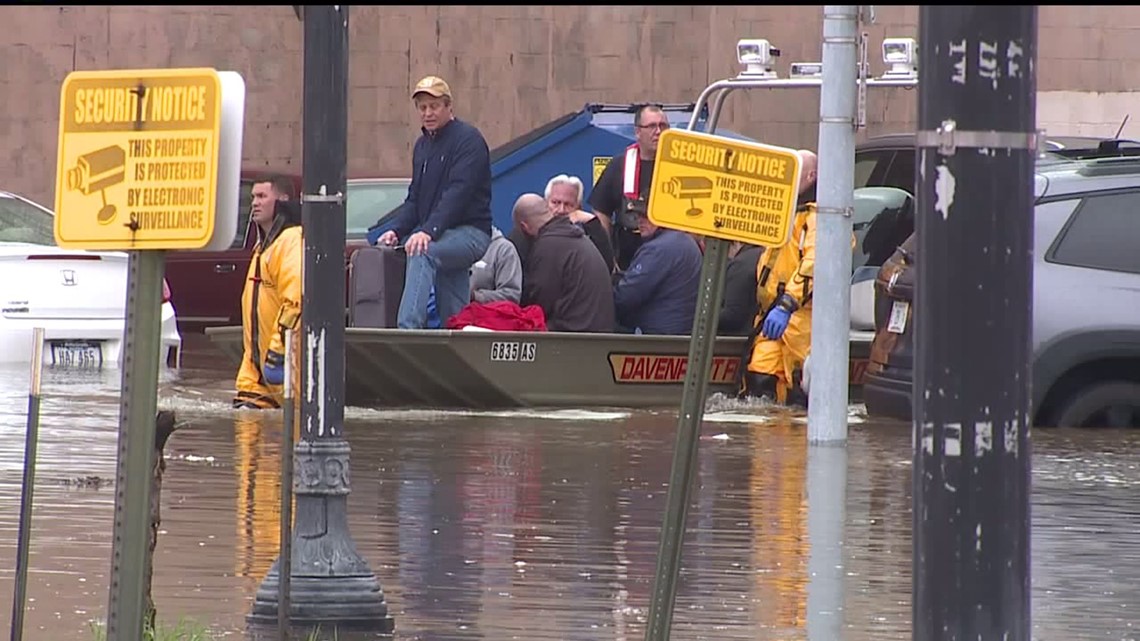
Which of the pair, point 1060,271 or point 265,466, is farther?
point 1060,271

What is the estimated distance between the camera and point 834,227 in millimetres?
12344

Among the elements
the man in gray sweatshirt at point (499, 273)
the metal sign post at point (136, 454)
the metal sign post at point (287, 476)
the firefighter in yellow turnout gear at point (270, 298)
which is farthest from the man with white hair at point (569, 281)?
the metal sign post at point (136, 454)

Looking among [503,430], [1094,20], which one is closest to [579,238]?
[503,430]

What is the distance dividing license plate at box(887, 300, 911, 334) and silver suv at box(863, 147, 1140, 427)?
19 mm

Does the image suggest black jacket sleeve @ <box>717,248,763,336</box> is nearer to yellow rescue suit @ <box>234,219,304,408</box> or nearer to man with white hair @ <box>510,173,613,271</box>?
man with white hair @ <box>510,173,613,271</box>

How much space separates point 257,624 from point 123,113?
8.68 ft

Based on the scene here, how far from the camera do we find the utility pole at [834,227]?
12.2 meters

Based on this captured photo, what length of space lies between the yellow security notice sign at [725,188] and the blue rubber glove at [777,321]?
8335 mm

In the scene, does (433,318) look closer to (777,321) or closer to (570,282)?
(570,282)

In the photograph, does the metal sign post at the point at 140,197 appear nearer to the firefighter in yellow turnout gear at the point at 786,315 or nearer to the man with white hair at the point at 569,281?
the firefighter in yellow turnout gear at the point at 786,315

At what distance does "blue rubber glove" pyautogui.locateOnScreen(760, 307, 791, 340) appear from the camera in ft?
45.6

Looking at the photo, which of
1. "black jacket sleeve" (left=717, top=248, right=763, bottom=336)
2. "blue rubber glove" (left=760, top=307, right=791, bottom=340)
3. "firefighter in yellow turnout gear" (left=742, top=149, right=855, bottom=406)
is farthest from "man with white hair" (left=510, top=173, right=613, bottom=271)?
"blue rubber glove" (left=760, top=307, right=791, bottom=340)

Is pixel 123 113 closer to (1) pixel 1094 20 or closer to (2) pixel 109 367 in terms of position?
(2) pixel 109 367

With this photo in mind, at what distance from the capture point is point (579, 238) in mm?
14391
